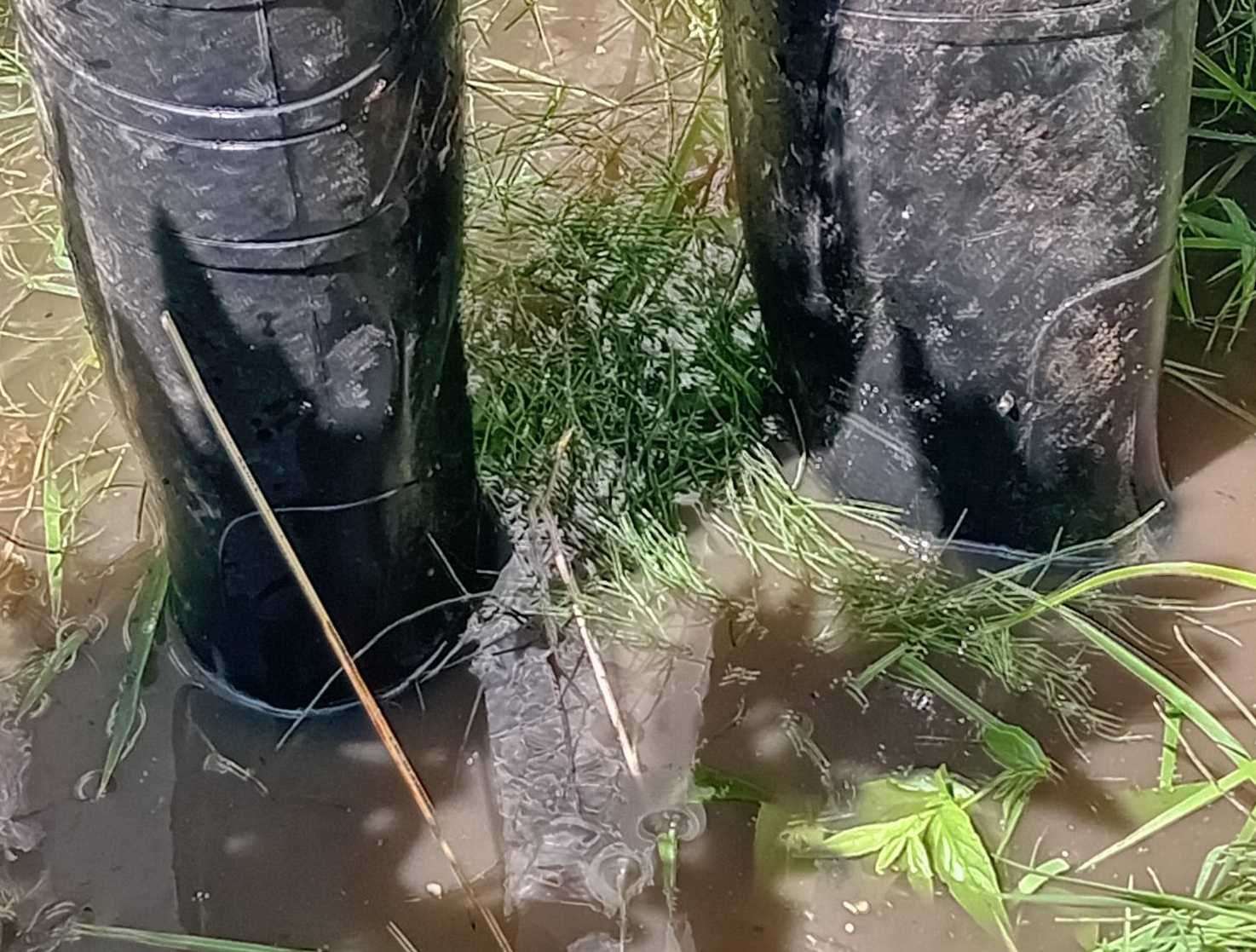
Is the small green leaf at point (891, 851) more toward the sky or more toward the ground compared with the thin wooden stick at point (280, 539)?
more toward the ground

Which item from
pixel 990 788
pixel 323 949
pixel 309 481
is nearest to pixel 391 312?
pixel 309 481

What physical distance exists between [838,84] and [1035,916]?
61 centimetres

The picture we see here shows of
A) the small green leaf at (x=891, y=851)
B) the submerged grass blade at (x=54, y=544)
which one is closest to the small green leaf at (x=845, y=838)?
the small green leaf at (x=891, y=851)

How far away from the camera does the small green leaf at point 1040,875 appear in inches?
44.3

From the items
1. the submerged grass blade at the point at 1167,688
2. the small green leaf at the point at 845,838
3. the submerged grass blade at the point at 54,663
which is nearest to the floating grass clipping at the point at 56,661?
the submerged grass blade at the point at 54,663

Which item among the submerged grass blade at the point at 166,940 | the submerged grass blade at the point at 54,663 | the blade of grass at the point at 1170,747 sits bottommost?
the submerged grass blade at the point at 166,940

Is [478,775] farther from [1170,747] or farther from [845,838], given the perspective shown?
[1170,747]

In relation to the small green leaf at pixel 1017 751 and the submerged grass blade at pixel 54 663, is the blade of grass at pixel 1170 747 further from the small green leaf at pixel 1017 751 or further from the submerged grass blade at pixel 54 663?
the submerged grass blade at pixel 54 663

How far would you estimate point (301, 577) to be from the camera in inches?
39.4

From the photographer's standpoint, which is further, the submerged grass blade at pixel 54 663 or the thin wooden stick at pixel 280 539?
the submerged grass blade at pixel 54 663

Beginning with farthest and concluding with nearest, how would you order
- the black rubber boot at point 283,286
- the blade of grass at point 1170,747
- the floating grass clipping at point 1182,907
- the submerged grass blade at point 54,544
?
the submerged grass blade at point 54,544
the blade of grass at point 1170,747
the floating grass clipping at point 1182,907
the black rubber boot at point 283,286

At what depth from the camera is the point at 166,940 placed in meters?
1.13

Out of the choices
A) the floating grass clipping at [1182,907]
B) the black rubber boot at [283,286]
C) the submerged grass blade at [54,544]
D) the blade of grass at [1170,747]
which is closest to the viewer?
the black rubber boot at [283,286]

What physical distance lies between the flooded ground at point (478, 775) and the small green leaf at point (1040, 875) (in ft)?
0.04
